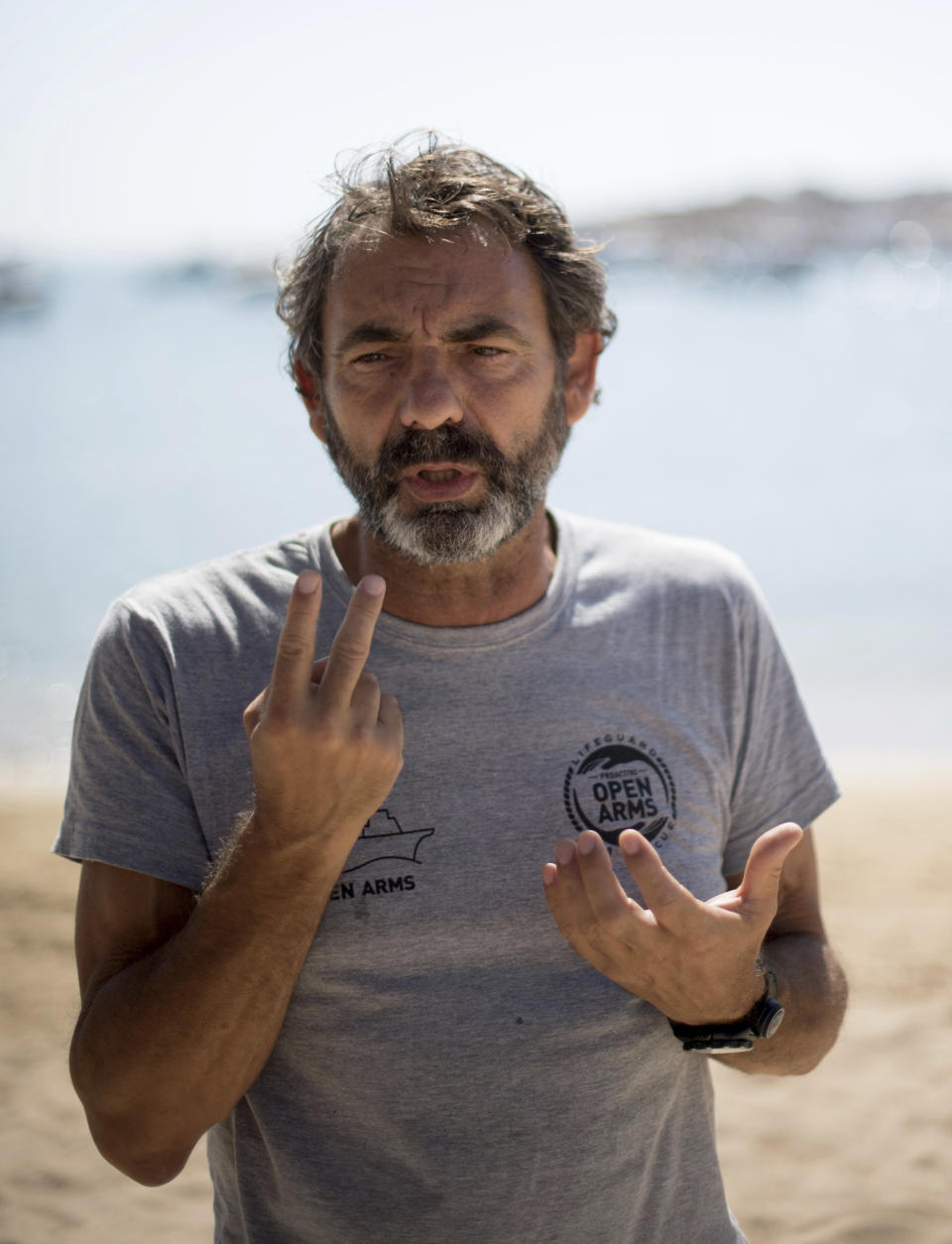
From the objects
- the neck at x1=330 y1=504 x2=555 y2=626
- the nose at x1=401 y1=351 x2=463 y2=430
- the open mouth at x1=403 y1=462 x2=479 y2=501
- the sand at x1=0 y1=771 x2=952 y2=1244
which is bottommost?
the sand at x1=0 y1=771 x2=952 y2=1244

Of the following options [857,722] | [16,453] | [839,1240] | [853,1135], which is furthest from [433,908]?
[16,453]

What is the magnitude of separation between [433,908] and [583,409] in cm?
94

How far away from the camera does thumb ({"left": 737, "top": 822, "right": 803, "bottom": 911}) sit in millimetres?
1357

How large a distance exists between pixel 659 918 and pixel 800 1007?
459mm

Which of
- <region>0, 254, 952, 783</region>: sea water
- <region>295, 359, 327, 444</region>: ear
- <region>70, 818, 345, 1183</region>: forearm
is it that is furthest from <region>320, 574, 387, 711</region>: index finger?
<region>0, 254, 952, 783</region>: sea water

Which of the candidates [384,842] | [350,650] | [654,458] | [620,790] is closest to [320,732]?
[350,650]

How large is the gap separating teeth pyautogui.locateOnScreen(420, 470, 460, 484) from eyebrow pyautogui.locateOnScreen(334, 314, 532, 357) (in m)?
0.19

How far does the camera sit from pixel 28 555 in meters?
15.9

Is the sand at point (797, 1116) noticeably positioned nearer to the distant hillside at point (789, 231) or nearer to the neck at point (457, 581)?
the neck at point (457, 581)

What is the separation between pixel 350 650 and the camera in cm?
127

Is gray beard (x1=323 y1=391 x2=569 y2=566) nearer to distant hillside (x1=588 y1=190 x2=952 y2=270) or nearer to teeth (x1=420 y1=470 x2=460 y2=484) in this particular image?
teeth (x1=420 y1=470 x2=460 y2=484)

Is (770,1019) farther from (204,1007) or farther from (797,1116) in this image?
(797,1116)

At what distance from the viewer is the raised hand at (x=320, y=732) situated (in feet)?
4.09

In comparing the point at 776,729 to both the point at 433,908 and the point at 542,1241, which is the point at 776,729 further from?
the point at 542,1241
